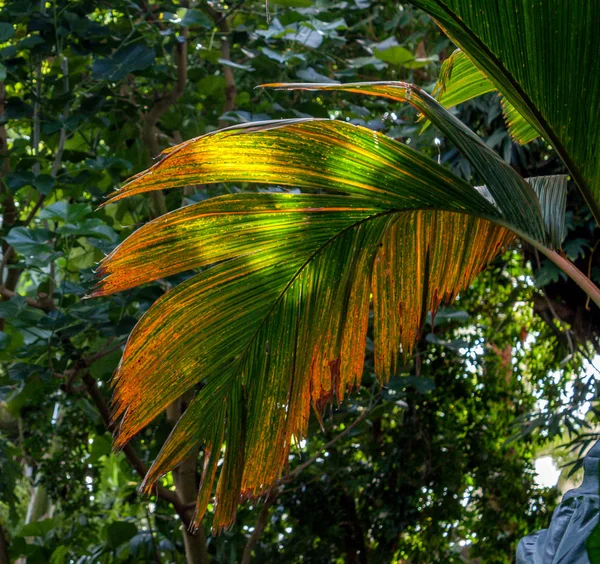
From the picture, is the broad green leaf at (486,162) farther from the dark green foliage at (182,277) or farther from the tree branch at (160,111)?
the tree branch at (160,111)

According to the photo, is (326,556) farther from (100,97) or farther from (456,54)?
(456,54)

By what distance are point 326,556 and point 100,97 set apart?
225 cm

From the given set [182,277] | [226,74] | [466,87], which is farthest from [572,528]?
[226,74]

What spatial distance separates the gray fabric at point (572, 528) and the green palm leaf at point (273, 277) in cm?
38

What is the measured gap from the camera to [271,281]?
1.21 meters

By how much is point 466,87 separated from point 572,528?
36.4 inches

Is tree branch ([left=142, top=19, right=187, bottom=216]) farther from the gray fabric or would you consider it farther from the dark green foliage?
the gray fabric

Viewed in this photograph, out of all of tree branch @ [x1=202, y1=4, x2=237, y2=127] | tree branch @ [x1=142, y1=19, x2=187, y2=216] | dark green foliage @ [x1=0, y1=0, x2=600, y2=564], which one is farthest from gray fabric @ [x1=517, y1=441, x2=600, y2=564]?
tree branch @ [x1=202, y1=4, x2=237, y2=127]

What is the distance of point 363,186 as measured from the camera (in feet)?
3.76

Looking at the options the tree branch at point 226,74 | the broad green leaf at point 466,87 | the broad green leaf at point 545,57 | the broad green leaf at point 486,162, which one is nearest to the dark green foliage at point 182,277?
the tree branch at point 226,74

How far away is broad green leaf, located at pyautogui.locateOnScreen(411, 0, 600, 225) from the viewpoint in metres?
0.94

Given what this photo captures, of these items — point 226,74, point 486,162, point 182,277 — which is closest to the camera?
point 486,162

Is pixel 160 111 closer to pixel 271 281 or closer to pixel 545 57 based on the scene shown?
pixel 271 281

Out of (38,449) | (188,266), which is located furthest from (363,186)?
(38,449)
